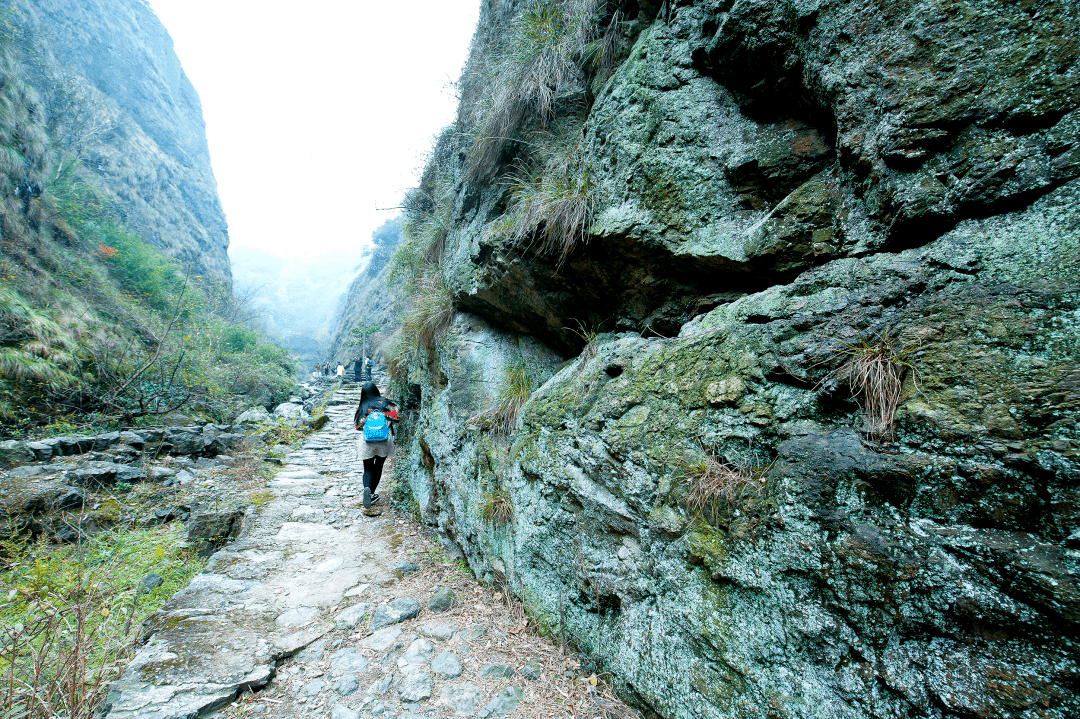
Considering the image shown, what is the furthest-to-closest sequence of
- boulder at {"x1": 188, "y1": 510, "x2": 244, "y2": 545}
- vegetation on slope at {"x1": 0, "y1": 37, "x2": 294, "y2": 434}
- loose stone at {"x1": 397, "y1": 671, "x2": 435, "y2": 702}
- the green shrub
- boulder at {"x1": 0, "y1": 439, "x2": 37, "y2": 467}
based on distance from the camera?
1. the green shrub
2. vegetation on slope at {"x1": 0, "y1": 37, "x2": 294, "y2": 434}
3. boulder at {"x1": 0, "y1": 439, "x2": 37, "y2": 467}
4. boulder at {"x1": 188, "y1": 510, "x2": 244, "y2": 545}
5. loose stone at {"x1": 397, "y1": 671, "x2": 435, "y2": 702}

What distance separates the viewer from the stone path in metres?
2.27

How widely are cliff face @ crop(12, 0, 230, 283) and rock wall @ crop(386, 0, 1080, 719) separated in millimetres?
29697

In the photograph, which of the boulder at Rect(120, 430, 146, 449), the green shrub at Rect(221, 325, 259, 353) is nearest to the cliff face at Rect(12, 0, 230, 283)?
the green shrub at Rect(221, 325, 259, 353)

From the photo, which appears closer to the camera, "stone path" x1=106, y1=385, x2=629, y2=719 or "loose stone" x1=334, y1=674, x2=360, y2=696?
"stone path" x1=106, y1=385, x2=629, y2=719

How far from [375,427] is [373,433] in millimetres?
94

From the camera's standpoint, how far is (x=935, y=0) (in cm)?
171

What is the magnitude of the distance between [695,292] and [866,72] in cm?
135

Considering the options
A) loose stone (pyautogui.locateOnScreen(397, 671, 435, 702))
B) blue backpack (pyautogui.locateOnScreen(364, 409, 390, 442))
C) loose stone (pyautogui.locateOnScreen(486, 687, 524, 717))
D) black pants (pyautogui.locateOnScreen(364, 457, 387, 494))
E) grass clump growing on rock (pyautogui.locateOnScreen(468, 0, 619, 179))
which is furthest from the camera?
black pants (pyautogui.locateOnScreen(364, 457, 387, 494))

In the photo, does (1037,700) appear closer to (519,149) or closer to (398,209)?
(519,149)

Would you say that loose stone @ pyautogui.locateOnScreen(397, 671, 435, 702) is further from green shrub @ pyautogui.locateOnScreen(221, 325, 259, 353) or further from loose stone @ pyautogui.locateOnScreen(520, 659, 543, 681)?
green shrub @ pyautogui.locateOnScreen(221, 325, 259, 353)

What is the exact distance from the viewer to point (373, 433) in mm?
5336

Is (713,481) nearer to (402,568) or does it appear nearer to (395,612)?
(395,612)

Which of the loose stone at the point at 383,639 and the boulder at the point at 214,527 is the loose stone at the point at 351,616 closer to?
the loose stone at the point at 383,639

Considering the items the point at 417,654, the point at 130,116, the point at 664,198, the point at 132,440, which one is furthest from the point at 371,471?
the point at 130,116
